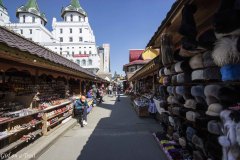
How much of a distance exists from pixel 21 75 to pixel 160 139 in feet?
21.0

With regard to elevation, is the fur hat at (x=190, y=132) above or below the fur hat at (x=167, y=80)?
below

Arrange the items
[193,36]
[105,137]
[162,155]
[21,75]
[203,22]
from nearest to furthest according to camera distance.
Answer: [193,36]
[203,22]
[162,155]
[105,137]
[21,75]

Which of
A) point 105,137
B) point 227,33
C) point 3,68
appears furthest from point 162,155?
point 3,68

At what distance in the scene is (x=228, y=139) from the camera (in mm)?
2705

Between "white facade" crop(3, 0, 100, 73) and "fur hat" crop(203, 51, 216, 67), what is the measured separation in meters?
56.4

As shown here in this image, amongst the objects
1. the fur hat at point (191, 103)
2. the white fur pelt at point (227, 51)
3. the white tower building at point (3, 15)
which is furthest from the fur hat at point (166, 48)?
the white tower building at point (3, 15)

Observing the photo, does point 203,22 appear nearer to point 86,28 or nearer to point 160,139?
point 160,139

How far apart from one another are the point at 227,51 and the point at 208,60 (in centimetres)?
78

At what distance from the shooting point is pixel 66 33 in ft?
219

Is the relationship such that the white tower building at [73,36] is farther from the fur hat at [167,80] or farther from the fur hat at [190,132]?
the fur hat at [190,132]

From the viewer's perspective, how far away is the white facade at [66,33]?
6113cm

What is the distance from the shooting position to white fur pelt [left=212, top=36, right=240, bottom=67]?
2.65 meters

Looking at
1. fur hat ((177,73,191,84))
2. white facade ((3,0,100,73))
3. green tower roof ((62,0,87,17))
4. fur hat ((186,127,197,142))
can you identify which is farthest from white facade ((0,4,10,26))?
fur hat ((186,127,197,142))

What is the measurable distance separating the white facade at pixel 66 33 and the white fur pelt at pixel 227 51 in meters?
57.1
